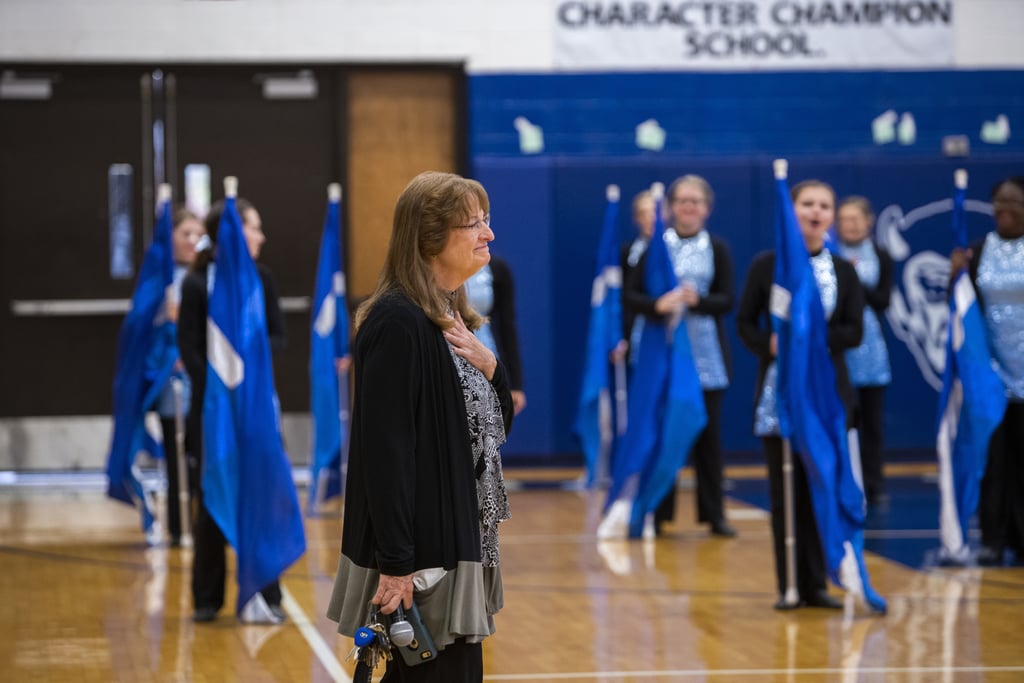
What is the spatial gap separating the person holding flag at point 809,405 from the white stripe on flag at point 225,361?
2232 mm

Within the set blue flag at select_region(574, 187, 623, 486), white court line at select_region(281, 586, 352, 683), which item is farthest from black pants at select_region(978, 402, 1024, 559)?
white court line at select_region(281, 586, 352, 683)

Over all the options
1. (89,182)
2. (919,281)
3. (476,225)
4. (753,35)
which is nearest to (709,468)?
(919,281)

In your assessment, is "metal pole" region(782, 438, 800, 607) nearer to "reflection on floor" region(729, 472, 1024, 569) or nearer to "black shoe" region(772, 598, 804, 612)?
"black shoe" region(772, 598, 804, 612)

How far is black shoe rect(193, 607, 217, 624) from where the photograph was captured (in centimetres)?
641

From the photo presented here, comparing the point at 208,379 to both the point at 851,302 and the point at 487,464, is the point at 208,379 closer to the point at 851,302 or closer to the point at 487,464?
the point at 851,302

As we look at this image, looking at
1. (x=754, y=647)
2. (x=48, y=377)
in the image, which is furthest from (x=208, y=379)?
(x=48, y=377)

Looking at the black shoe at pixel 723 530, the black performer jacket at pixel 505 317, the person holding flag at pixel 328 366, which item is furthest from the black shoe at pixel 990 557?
the person holding flag at pixel 328 366

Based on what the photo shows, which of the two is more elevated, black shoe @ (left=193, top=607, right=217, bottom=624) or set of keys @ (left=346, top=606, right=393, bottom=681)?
set of keys @ (left=346, top=606, right=393, bottom=681)

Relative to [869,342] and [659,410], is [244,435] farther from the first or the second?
[869,342]

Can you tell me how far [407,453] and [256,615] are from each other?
333 centimetres

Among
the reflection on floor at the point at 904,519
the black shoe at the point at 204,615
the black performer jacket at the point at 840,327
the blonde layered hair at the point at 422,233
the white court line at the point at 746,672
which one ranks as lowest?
the reflection on floor at the point at 904,519

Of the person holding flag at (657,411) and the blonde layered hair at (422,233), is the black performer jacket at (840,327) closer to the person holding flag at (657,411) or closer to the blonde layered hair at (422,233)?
the person holding flag at (657,411)

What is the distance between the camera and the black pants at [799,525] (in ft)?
21.4

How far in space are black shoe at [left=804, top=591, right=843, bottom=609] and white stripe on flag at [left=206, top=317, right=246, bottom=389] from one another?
2650 millimetres
